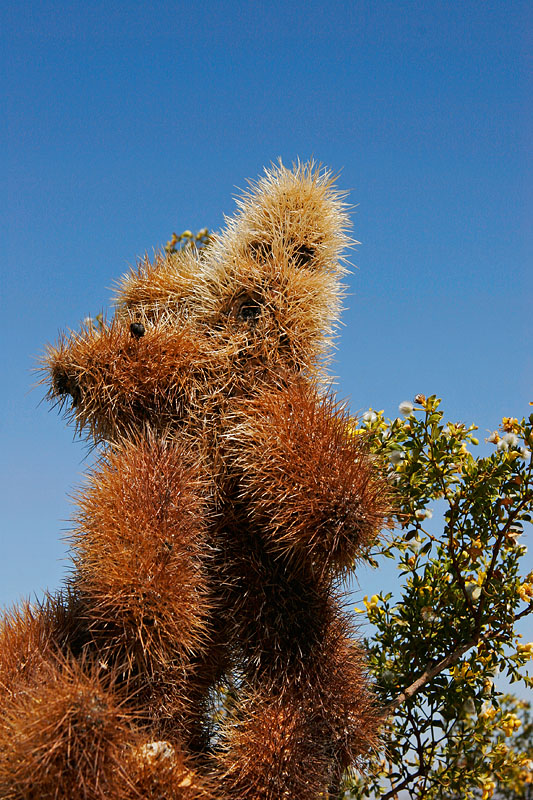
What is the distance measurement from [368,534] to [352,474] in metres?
0.22

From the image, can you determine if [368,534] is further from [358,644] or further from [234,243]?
[234,243]

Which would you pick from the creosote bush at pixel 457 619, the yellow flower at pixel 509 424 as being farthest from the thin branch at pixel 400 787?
the yellow flower at pixel 509 424

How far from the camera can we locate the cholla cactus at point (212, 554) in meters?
2.45

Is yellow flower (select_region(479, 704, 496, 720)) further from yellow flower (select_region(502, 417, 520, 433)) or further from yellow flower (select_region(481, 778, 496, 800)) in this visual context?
yellow flower (select_region(502, 417, 520, 433))

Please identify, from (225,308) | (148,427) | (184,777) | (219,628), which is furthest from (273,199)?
(184,777)

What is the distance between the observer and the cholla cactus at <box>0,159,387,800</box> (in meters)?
2.45

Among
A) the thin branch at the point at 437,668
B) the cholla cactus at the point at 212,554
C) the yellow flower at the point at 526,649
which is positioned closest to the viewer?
the cholla cactus at the point at 212,554

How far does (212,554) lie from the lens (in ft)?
9.55

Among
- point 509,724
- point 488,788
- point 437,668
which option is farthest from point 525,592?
point 488,788

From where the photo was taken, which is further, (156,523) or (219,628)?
(219,628)

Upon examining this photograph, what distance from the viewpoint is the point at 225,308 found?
322 centimetres

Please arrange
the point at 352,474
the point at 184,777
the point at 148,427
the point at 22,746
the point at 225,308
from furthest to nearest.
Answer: the point at 225,308 → the point at 148,427 → the point at 352,474 → the point at 184,777 → the point at 22,746

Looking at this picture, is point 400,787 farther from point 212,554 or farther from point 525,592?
point 212,554

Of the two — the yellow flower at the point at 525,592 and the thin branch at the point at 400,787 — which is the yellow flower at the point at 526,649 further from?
the thin branch at the point at 400,787
